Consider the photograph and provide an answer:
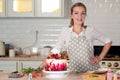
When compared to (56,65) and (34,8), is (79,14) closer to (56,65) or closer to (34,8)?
(56,65)

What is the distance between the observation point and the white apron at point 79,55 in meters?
2.96

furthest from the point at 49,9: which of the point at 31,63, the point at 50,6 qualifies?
the point at 31,63

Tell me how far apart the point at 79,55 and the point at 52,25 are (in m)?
2.09

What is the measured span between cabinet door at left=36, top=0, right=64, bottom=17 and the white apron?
1.74 metres

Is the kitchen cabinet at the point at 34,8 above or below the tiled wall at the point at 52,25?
above

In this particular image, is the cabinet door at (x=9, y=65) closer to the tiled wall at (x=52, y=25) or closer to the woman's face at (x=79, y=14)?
the tiled wall at (x=52, y=25)

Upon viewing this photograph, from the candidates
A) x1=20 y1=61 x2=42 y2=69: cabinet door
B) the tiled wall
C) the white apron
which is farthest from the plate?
the tiled wall

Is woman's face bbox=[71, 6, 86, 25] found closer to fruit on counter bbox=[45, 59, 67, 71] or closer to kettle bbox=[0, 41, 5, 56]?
fruit on counter bbox=[45, 59, 67, 71]

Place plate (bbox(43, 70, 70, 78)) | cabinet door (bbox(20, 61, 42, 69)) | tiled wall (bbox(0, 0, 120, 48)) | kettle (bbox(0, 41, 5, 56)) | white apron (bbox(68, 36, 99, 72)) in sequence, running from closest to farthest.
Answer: plate (bbox(43, 70, 70, 78)), white apron (bbox(68, 36, 99, 72)), cabinet door (bbox(20, 61, 42, 69)), kettle (bbox(0, 41, 5, 56)), tiled wall (bbox(0, 0, 120, 48))

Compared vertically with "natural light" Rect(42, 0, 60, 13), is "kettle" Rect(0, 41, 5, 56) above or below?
below

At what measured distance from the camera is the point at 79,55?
297cm

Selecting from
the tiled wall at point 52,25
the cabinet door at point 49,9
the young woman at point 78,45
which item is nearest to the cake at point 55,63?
the young woman at point 78,45

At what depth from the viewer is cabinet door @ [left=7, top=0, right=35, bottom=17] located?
4707 mm

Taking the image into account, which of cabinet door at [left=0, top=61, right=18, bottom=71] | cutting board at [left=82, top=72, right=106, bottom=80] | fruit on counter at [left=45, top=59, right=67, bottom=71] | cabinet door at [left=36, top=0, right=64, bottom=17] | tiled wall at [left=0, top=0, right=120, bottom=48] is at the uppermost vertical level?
cabinet door at [left=36, top=0, right=64, bottom=17]
